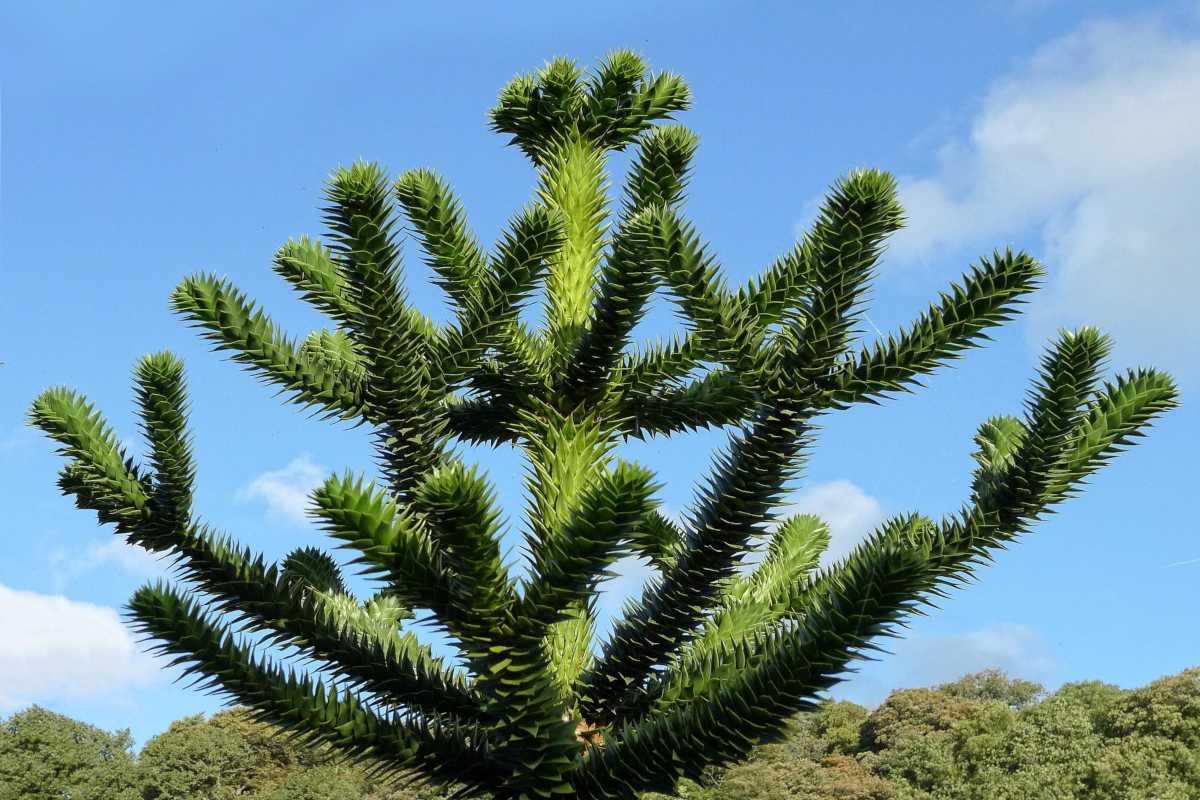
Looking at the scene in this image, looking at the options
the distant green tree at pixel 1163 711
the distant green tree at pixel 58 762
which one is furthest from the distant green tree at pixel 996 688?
the distant green tree at pixel 58 762

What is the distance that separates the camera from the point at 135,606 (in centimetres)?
568

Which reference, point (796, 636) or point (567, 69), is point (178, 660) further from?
point (567, 69)

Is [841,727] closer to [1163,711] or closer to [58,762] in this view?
[1163,711]

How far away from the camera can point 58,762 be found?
4531cm

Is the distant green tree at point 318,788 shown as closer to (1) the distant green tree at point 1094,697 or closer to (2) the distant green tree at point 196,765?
(2) the distant green tree at point 196,765

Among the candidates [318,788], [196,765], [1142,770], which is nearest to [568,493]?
[1142,770]

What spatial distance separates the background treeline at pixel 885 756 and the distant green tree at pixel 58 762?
0.15 ft

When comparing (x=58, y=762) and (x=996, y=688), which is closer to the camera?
(x=58, y=762)

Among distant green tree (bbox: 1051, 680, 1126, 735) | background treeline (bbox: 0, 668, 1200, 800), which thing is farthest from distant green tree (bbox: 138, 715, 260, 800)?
distant green tree (bbox: 1051, 680, 1126, 735)

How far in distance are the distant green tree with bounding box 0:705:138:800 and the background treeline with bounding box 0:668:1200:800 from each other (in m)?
0.04

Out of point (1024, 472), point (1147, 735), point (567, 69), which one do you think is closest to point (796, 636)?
point (1024, 472)

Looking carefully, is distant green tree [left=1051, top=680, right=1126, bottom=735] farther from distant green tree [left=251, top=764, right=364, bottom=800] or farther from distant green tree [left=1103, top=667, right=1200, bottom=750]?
distant green tree [left=251, top=764, right=364, bottom=800]

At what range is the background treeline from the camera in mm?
33250

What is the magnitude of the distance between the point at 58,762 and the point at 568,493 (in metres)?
45.1
